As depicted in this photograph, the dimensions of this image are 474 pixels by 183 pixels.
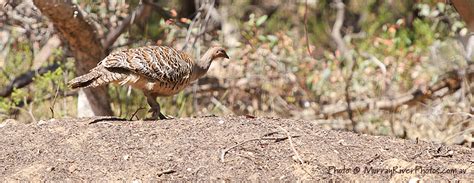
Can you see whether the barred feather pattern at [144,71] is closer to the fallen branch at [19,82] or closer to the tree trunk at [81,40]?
the tree trunk at [81,40]

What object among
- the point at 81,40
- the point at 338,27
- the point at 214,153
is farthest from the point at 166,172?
the point at 338,27

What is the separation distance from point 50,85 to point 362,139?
418cm

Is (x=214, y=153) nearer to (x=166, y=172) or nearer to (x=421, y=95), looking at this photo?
(x=166, y=172)

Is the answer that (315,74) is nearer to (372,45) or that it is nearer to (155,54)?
(372,45)

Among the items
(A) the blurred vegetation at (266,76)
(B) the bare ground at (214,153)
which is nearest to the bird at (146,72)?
(B) the bare ground at (214,153)

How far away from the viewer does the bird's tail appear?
538 cm

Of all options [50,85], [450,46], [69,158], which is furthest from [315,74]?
[69,158]

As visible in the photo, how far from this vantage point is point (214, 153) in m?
4.70

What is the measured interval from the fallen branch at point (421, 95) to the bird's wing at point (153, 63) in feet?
10.6

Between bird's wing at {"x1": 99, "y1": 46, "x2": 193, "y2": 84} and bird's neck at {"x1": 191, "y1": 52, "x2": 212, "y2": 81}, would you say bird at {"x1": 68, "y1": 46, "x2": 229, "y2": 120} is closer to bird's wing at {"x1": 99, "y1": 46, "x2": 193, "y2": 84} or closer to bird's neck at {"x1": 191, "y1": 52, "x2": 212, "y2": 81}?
bird's wing at {"x1": 99, "y1": 46, "x2": 193, "y2": 84}

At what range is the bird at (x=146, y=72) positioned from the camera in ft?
17.9

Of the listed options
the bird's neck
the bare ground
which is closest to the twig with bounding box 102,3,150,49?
the bird's neck

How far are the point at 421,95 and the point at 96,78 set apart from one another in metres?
4.42

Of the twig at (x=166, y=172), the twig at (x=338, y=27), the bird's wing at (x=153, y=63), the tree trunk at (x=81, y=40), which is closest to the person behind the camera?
the twig at (x=166, y=172)
